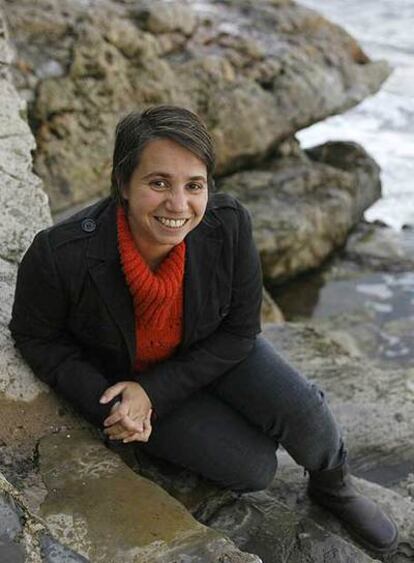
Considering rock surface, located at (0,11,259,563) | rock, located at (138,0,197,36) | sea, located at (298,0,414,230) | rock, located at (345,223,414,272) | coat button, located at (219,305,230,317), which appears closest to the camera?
rock surface, located at (0,11,259,563)

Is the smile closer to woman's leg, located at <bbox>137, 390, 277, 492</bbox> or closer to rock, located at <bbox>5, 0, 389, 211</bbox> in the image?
woman's leg, located at <bbox>137, 390, 277, 492</bbox>

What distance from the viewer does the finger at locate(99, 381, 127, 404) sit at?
2.31m

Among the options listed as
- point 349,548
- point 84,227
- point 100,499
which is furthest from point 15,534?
point 349,548

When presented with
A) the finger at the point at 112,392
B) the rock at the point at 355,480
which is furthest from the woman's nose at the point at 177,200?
the rock at the point at 355,480

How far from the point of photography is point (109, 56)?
589 cm

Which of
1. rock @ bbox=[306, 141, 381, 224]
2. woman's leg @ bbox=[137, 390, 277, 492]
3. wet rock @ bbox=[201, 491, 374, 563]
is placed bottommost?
rock @ bbox=[306, 141, 381, 224]

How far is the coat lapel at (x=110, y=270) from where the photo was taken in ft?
7.29

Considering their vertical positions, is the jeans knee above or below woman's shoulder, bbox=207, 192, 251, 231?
below

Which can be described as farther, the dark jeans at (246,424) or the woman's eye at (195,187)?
the dark jeans at (246,424)

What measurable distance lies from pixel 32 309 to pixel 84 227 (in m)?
0.26

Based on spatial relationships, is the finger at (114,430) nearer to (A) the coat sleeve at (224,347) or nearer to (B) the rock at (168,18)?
(A) the coat sleeve at (224,347)

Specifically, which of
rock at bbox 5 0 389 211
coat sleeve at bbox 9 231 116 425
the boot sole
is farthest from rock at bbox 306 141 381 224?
coat sleeve at bbox 9 231 116 425

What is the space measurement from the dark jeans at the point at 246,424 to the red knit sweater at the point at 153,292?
0.26m

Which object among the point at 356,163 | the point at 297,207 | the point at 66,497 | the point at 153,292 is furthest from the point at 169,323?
the point at 356,163
